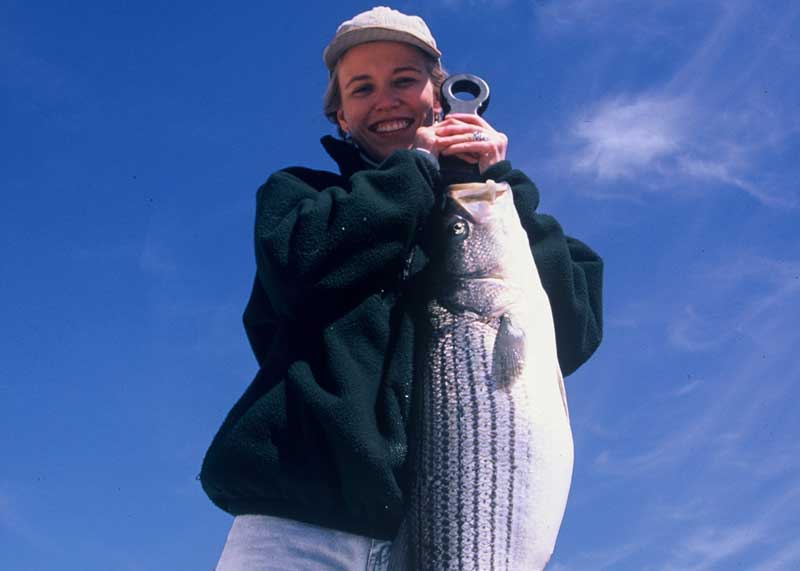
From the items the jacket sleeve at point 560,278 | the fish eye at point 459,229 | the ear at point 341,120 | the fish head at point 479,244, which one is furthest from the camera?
the ear at point 341,120

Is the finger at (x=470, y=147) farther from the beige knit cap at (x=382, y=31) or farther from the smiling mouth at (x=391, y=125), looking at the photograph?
the beige knit cap at (x=382, y=31)

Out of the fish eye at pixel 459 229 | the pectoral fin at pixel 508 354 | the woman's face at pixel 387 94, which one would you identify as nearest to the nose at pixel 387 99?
the woman's face at pixel 387 94

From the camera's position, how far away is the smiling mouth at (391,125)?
5219mm

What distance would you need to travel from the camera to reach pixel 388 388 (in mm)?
4191

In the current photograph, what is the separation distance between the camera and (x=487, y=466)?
3906mm

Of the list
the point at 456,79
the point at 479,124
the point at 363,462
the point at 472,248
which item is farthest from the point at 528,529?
the point at 456,79

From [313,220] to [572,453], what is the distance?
149 cm

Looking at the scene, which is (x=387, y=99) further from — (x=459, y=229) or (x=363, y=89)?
(x=459, y=229)

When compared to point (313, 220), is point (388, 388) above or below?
below

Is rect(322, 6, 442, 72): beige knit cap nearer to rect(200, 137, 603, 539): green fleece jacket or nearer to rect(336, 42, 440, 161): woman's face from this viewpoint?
rect(336, 42, 440, 161): woman's face

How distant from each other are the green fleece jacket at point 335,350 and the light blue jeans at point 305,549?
0.04 meters

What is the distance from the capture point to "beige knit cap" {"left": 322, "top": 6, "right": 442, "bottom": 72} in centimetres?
516

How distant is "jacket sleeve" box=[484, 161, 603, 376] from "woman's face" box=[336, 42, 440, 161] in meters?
0.66

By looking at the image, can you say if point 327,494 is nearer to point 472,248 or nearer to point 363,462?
point 363,462
